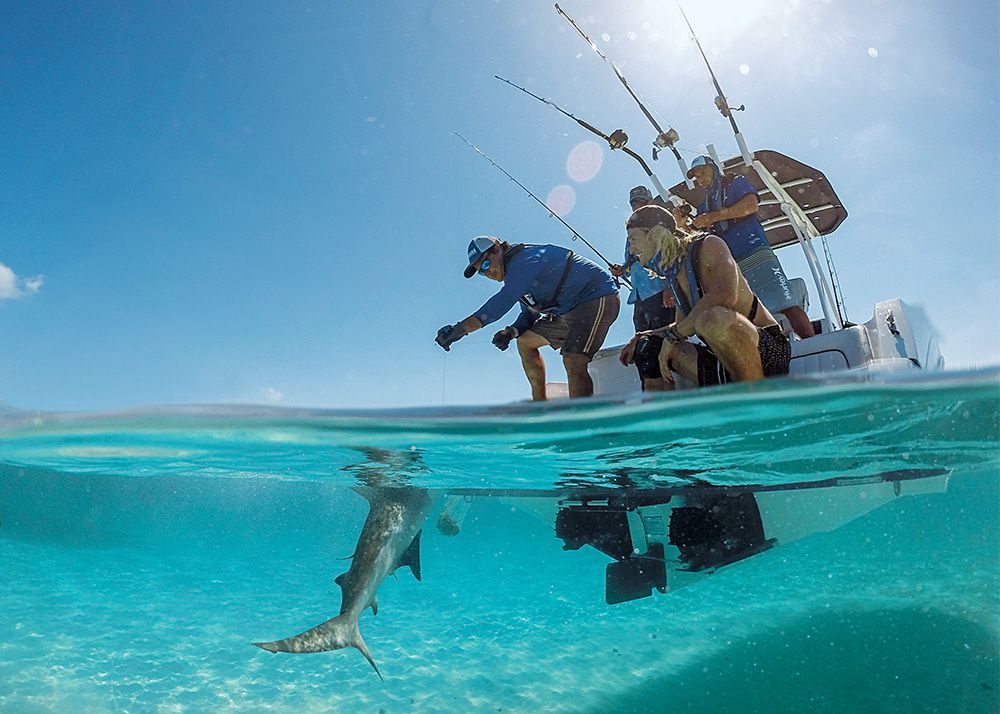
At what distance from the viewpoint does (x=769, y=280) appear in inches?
219

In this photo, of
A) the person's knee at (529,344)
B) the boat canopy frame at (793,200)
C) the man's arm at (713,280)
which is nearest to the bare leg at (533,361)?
the person's knee at (529,344)

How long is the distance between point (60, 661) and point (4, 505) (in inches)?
623

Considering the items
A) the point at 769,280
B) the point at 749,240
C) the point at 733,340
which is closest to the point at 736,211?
the point at 749,240

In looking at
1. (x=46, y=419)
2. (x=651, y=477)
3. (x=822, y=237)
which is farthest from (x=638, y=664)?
(x=46, y=419)

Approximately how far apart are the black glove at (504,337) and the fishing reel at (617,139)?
14.9ft

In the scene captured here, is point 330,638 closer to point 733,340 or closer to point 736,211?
point 733,340

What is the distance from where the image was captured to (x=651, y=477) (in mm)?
7797

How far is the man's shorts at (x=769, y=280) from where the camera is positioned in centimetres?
553

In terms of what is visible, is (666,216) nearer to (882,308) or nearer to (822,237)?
(882,308)

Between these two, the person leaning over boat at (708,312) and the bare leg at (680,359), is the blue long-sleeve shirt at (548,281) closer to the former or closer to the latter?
the person leaning over boat at (708,312)

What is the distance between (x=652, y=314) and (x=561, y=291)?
144 cm

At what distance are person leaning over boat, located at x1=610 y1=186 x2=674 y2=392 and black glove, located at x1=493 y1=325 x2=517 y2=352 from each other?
55.2 inches

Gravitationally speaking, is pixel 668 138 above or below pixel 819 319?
above

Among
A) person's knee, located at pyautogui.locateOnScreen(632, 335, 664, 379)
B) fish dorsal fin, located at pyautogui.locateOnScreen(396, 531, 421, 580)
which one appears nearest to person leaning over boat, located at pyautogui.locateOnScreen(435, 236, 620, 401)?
person's knee, located at pyautogui.locateOnScreen(632, 335, 664, 379)
